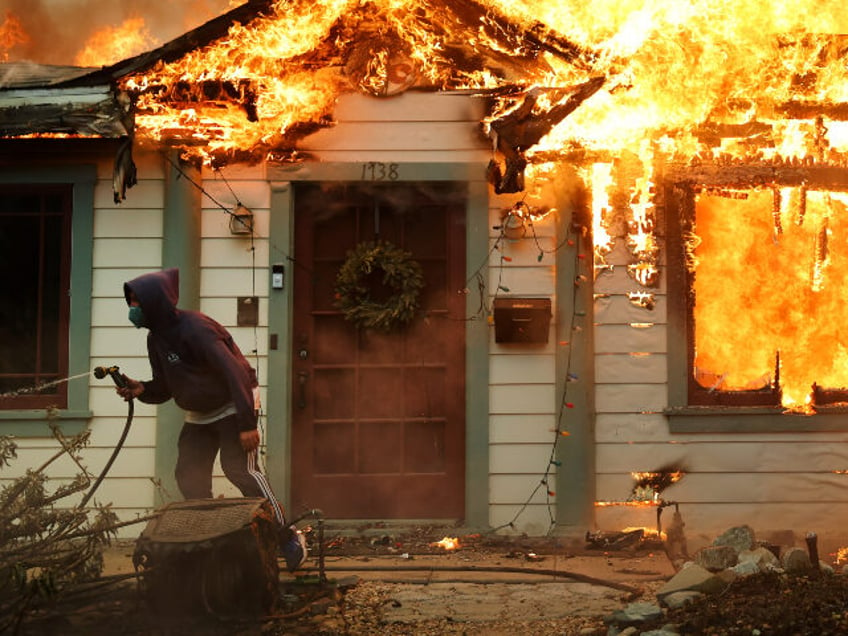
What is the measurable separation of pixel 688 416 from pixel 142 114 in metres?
5.04

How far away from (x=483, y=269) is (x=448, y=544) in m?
2.22

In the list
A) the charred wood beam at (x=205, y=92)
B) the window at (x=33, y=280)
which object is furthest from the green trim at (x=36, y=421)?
the charred wood beam at (x=205, y=92)

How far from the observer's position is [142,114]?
285 inches

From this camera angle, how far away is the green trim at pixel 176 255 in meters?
7.22

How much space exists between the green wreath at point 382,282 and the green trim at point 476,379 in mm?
477

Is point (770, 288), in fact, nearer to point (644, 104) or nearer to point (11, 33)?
point (644, 104)

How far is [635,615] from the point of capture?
4824 millimetres

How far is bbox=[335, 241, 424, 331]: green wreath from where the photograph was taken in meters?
Result: 7.37

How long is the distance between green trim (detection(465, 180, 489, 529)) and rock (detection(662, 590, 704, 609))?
2.41 meters

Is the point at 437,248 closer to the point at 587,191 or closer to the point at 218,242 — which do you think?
the point at 587,191

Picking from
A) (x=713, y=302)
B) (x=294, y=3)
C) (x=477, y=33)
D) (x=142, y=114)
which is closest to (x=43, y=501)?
(x=142, y=114)

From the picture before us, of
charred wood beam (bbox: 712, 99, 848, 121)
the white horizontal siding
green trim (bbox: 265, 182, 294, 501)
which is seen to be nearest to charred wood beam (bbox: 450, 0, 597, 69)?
charred wood beam (bbox: 712, 99, 848, 121)

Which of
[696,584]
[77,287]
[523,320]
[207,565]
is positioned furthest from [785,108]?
[77,287]

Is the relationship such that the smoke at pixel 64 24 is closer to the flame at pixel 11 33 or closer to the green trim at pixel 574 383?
the flame at pixel 11 33
